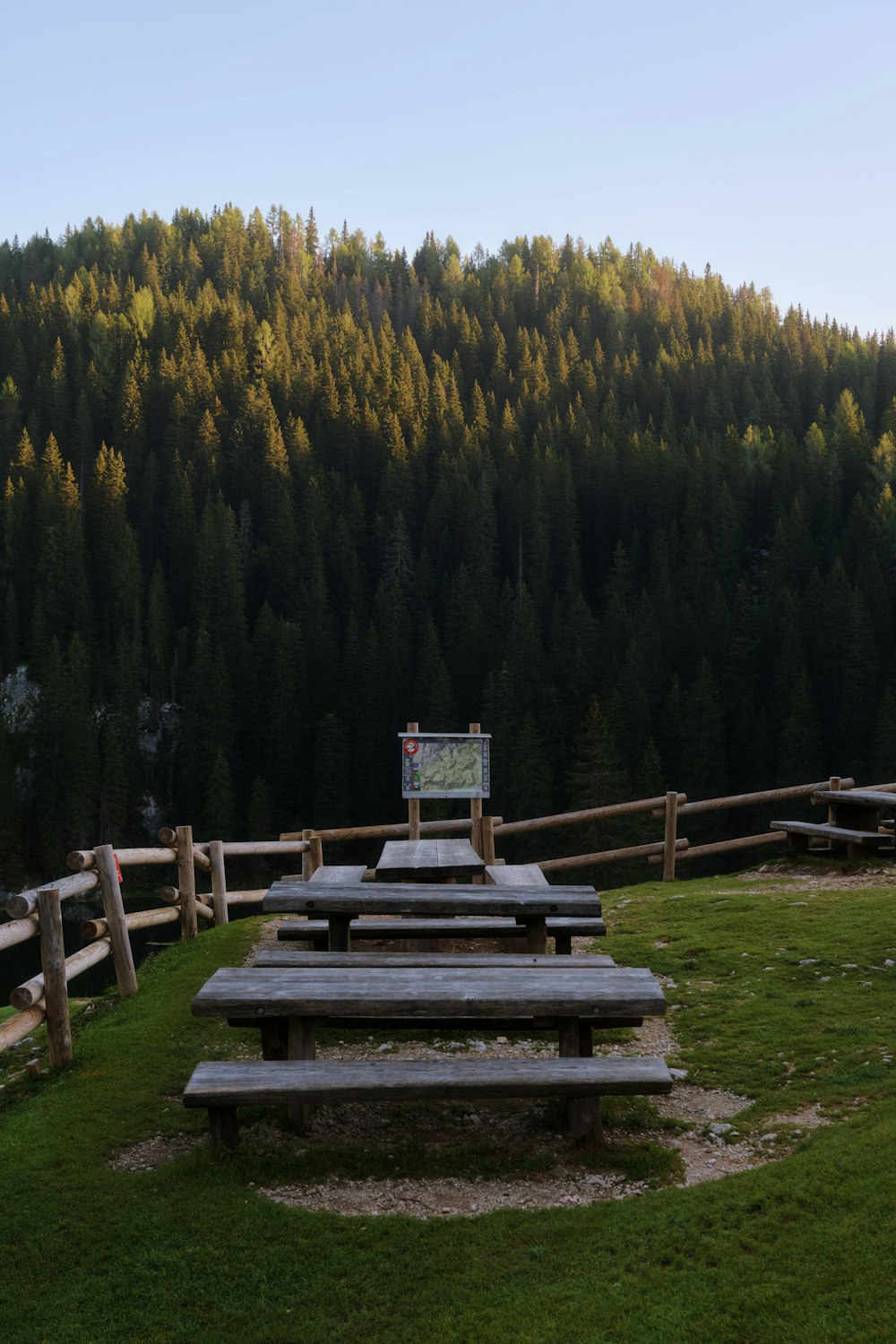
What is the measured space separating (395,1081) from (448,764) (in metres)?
9.05

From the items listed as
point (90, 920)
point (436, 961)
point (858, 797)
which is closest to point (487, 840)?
point (858, 797)

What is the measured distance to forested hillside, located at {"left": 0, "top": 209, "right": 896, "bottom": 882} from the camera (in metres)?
72.8

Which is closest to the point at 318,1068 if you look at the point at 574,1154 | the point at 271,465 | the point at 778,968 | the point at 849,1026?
the point at 574,1154

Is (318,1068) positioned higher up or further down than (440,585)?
further down

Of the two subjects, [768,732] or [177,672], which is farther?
[177,672]

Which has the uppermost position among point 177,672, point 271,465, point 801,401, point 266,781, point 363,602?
point 801,401

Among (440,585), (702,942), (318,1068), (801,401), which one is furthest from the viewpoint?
(801,401)

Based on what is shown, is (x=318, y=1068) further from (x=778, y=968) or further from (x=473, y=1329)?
(x=778, y=968)

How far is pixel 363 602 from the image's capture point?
94.8 meters

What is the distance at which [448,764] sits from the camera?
14586mm

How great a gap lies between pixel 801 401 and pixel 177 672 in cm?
7911

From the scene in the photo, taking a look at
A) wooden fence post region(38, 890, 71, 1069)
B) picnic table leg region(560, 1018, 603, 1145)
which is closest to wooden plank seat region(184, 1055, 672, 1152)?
picnic table leg region(560, 1018, 603, 1145)

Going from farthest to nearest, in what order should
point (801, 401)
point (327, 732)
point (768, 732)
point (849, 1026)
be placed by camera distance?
point (801, 401) → point (327, 732) → point (768, 732) → point (849, 1026)

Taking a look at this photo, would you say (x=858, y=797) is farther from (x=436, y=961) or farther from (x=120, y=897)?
(x=120, y=897)
